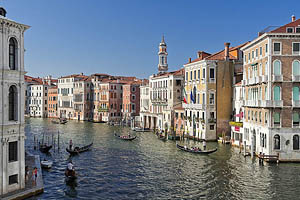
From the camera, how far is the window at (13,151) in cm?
1417

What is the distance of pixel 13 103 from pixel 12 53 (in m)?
2.09

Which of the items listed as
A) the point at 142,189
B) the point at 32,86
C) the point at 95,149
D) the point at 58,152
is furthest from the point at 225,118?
the point at 32,86

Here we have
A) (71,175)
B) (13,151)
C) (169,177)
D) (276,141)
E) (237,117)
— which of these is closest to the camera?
(13,151)

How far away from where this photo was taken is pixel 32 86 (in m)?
85.8

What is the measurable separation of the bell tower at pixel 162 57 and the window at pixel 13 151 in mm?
46132

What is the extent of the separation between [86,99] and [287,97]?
53.1 meters

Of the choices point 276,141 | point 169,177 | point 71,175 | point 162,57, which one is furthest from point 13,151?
point 162,57

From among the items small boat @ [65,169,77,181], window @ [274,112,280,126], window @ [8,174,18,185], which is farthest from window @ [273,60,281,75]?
window @ [8,174,18,185]

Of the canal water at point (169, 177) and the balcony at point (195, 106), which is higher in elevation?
the balcony at point (195, 106)

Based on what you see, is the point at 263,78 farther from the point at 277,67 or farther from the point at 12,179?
the point at 12,179

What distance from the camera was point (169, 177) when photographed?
20656 millimetres

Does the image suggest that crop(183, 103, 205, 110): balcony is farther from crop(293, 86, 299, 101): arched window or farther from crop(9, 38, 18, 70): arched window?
crop(9, 38, 18, 70): arched window

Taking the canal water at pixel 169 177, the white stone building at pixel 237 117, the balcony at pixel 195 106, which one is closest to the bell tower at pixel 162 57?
the balcony at pixel 195 106

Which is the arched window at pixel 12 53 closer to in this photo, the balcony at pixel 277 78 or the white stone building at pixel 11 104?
the white stone building at pixel 11 104
